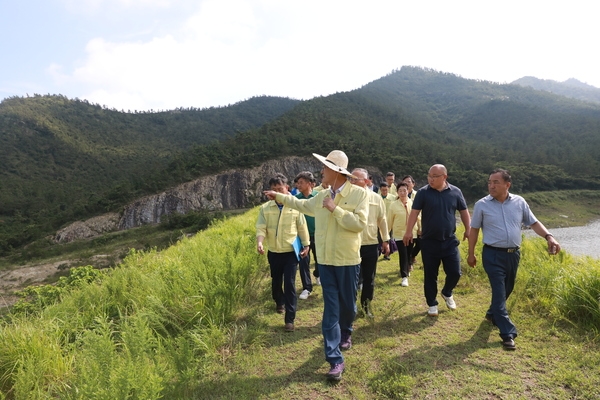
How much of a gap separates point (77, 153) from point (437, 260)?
87.5 m

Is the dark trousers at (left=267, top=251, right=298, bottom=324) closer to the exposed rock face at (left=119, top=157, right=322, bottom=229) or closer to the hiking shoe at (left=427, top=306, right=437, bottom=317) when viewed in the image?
the hiking shoe at (left=427, top=306, right=437, bottom=317)

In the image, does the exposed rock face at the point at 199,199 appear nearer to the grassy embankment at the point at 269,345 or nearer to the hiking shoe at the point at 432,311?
the grassy embankment at the point at 269,345

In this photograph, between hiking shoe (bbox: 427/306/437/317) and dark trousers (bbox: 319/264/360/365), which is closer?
dark trousers (bbox: 319/264/360/365)

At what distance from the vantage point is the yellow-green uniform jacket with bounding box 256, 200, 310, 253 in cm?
386

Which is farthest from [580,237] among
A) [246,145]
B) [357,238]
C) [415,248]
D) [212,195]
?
[246,145]

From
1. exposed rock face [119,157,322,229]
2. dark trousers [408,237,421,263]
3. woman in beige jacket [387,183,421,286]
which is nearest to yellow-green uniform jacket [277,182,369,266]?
woman in beige jacket [387,183,421,286]

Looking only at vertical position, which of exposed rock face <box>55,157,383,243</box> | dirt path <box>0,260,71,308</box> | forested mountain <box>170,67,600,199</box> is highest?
forested mountain <box>170,67,600,199</box>

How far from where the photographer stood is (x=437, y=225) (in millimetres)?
3793

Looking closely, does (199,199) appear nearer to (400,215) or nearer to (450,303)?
(400,215)

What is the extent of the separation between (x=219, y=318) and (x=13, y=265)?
39.0 meters

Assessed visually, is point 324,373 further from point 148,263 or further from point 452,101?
point 452,101

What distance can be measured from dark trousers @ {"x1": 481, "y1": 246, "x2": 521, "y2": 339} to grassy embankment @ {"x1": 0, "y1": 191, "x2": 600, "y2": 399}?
0.20 metres

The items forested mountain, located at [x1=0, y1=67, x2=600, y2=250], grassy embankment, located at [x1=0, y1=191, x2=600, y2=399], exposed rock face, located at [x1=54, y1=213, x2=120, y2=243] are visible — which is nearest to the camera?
grassy embankment, located at [x1=0, y1=191, x2=600, y2=399]

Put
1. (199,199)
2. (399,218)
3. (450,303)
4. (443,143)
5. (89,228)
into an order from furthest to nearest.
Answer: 1. (443,143)
2. (199,199)
3. (89,228)
4. (399,218)
5. (450,303)
